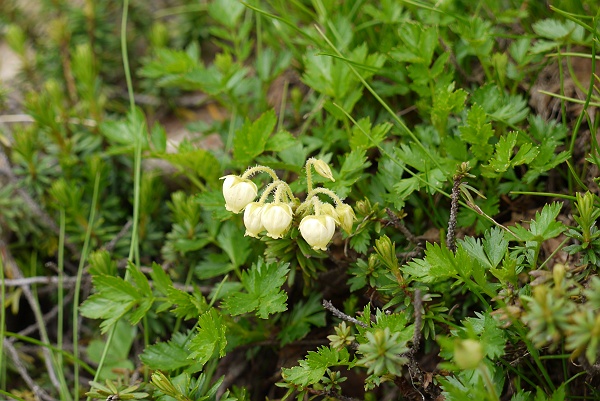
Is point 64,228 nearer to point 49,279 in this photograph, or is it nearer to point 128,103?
point 49,279

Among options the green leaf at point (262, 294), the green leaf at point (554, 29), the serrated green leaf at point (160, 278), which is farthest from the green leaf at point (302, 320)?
the green leaf at point (554, 29)

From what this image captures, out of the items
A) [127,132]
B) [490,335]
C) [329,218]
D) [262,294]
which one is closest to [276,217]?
[329,218]

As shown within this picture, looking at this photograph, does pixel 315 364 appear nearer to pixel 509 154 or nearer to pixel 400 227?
pixel 400 227

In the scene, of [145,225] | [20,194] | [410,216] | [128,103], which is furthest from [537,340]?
[128,103]

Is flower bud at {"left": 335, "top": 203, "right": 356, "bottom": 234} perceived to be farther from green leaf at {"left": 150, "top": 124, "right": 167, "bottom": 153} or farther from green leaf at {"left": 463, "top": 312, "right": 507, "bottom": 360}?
green leaf at {"left": 150, "top": 124, "right": 167, "bottom": 153}

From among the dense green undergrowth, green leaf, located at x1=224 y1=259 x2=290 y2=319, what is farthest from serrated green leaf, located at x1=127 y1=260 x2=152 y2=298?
green leaf, located at x1=224 y1=259 x2=290 y2=319

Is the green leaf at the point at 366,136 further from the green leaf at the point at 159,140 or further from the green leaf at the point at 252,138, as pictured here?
the green leaf at the point at 159,140
